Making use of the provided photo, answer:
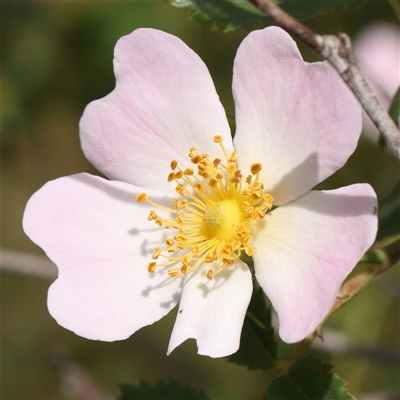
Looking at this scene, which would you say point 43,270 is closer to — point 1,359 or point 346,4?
point 346,4

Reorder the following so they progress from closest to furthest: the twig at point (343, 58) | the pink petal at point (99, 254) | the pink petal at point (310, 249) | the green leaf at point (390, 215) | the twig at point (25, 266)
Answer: the twig at point (343, 58)
the pink petal at point (310, 249)
the pink petal at point (99, 254)
the green leaf at point (390, 215)
the twig at point (25, 266)

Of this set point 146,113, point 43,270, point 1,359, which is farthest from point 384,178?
point 1,359

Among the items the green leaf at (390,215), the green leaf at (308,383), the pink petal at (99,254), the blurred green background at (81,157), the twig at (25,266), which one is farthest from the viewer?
the blurred green background at (81,157)

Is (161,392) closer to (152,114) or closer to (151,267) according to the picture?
(151,267)

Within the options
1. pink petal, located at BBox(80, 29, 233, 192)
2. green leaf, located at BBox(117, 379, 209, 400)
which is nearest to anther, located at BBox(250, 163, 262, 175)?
pink petal, located at BBox(80, 29, 233, 192)

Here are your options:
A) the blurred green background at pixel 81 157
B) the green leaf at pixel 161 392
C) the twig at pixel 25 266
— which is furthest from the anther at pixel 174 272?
the blurred green background at pixel 81 157

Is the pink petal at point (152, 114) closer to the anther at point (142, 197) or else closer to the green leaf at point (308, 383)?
the anther at point (142, 197)
